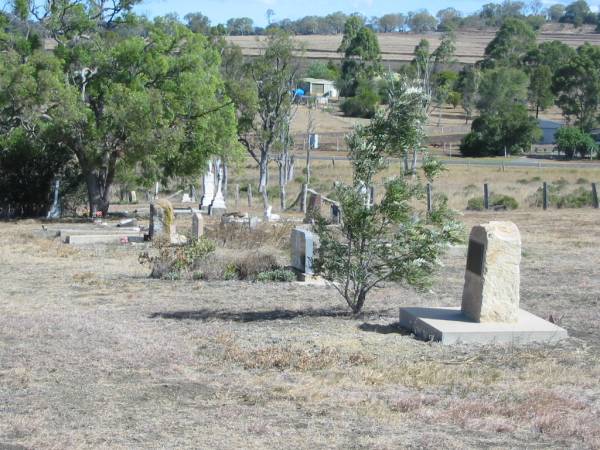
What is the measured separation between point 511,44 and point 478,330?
→ 109703 millimetres

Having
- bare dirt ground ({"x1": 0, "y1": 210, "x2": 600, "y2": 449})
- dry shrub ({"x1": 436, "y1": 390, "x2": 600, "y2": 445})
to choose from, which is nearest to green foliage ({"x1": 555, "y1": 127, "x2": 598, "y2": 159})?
bare dirt ground ({"x1": 0, "y1": 210, "x2": 600, "y2": 449})

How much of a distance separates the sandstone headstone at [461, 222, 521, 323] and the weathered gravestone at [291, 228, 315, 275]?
169 inches

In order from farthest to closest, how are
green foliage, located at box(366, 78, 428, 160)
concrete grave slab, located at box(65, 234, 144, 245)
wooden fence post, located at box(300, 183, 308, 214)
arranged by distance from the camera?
1. wooden fence post, located at box(300, 183, 308, 214)
2. concrete grave slab, located at box(65, 234, 144, 245)
3. green foliage, located at box(366, 78, 428, 160)

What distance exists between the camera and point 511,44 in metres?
116

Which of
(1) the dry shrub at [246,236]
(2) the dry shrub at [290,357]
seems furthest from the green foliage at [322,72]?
(2) the dry shrub at [290,357]

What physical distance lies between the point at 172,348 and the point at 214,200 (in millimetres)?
22152

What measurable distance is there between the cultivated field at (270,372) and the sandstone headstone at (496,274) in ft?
2.49

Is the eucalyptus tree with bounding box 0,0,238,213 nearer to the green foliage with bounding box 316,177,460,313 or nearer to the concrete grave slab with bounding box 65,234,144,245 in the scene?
the concrete grave slab with bounding box 65,234,144,245

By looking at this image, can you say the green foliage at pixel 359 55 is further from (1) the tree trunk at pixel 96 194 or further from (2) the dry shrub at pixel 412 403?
(2) the dry shrub at pixel 412 403

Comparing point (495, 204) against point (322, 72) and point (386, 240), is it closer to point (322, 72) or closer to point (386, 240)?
point (386, 240)

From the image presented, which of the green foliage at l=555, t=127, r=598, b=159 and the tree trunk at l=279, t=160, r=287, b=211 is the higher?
the green foliage at l=555, t=127, r=598, b=159

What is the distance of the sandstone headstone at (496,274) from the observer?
38.1 ft

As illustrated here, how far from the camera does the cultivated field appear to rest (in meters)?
7.71

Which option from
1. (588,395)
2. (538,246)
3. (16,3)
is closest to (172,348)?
(588,395)
